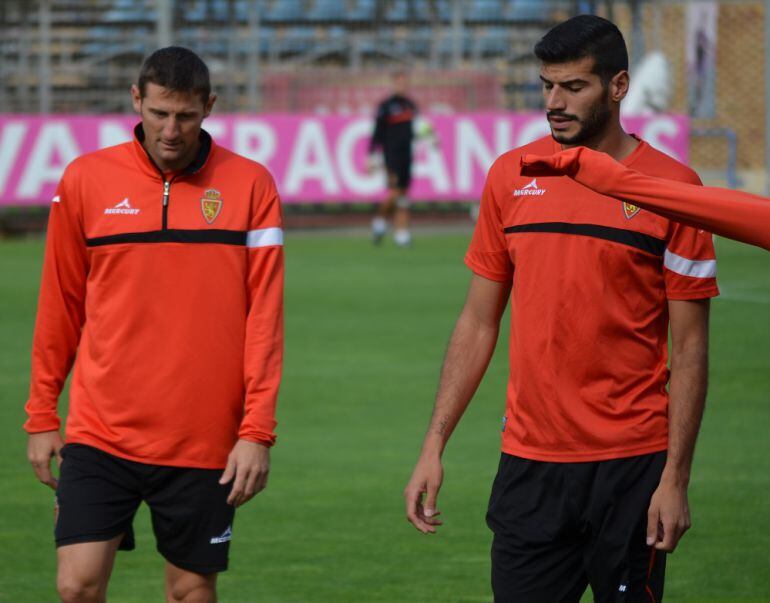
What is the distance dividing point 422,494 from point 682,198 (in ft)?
5.04

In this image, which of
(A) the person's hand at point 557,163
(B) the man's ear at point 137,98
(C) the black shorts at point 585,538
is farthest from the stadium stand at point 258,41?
(A) the person's hand at point 557,163

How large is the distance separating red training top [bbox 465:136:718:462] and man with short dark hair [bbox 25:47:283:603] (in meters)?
0.95

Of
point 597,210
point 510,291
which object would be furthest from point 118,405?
point 597,210

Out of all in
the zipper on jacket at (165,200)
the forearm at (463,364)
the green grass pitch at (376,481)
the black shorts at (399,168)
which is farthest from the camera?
the black shorts at (399,168)

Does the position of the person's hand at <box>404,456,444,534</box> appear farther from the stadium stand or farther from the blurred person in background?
the stadium stand

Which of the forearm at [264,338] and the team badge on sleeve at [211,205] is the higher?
the team badge on sleeve at [211,205]

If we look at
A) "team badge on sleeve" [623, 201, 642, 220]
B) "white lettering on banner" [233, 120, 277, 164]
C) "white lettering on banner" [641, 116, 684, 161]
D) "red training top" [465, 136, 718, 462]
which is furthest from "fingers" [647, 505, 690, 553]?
"white lettering on banner" [641, 116, 684, 161]

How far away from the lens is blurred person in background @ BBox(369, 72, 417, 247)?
73.5 ft

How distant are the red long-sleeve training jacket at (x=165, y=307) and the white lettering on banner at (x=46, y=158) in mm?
18472

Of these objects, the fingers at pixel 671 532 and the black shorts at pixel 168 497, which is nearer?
the fingers at pixel 671 532

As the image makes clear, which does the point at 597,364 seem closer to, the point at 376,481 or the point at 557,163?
the point at 557,163

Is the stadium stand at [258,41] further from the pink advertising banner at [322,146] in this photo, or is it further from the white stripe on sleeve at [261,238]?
the white stripe on sleeve at [261,238]

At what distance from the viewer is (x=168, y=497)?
182 inches

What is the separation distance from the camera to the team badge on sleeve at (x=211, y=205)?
468cm
